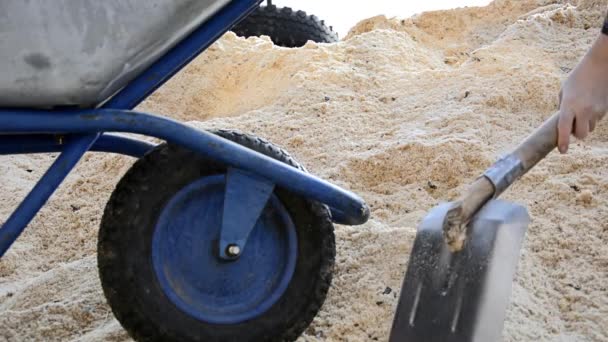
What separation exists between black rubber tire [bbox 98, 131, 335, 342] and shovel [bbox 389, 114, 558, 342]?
0.18m

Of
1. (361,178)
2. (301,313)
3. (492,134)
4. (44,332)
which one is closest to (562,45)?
(492,134)

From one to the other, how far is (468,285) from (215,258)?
48 centimetres

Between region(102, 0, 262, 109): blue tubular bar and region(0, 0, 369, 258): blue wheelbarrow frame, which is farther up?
region(102, 0, 262, 109): blue tubular bar

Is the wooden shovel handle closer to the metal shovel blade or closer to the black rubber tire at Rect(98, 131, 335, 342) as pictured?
the metal shovel blade

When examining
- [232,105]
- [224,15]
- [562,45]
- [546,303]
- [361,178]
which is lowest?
[546,303]

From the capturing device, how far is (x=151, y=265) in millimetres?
1487

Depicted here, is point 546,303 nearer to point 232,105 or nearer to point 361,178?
point 361,178

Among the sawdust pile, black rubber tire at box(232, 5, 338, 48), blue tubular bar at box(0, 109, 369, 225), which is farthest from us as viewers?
black rubber tire at box(232, 5, 338, 48)

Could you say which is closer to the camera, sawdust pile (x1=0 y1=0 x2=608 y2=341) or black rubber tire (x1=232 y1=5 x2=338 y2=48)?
sawdust pile (x1=0 y1=0 x2=608 y2=341)

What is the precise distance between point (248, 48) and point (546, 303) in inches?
93.2

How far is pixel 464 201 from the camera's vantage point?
1.47 metres

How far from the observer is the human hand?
1398mm

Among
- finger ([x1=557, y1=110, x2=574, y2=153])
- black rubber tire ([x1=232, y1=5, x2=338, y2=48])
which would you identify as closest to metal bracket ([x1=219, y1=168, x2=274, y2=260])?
finger ([x1=557, y1=110, x2=574, y2=153])

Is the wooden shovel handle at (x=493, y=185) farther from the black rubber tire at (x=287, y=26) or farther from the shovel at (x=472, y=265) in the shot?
the black rubber tire at (x=287, y=26)
